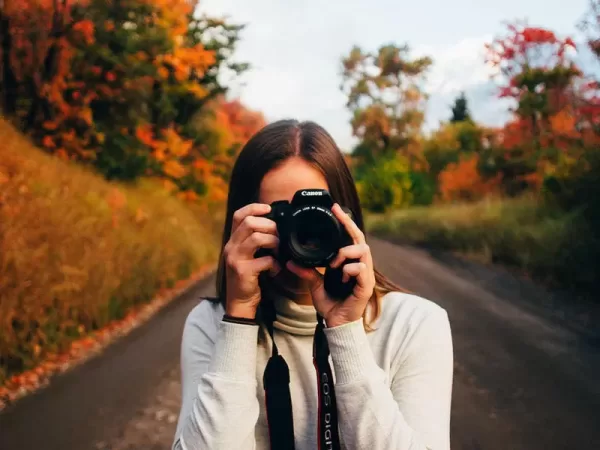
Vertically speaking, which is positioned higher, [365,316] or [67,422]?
[365,316]

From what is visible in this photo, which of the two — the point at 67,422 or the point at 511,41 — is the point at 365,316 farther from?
the point at 511,41

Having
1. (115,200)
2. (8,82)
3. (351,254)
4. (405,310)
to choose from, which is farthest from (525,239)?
(351,254)

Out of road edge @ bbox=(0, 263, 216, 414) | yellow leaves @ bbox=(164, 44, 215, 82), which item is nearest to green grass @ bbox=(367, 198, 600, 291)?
road edge @ bbox=(0, 263, 216, 414)

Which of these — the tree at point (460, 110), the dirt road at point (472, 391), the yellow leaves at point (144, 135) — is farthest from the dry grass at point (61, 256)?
the tree at point (460, 110)

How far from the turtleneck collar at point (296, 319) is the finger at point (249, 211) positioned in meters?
0.21

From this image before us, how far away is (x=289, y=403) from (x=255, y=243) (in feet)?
1.14

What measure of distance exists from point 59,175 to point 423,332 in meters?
8.47

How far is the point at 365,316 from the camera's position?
1452 millimetres

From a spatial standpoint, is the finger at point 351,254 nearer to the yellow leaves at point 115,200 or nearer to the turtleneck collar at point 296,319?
the turtleneck collar at point 296,319

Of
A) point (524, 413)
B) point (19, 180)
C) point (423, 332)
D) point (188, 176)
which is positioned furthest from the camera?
point (188, 176)

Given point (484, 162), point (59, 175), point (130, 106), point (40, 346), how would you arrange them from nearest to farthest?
point (40, 346), point (59, 175), point (130, 106), point (484, 162)

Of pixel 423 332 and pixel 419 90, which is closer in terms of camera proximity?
pixel 423 332

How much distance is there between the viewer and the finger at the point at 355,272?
1.38 m

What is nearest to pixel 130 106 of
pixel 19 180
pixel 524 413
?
pixel 19 180
